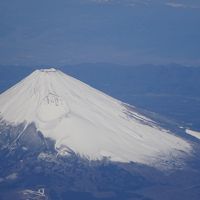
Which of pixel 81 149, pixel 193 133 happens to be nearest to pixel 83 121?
pixel 81 149

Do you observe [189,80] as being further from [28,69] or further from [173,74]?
[28,69]

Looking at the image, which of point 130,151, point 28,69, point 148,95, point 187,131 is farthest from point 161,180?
point 28,69

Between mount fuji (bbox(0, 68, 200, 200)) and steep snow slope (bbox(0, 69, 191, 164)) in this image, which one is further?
steep snow slope (bbox(0, 69, 191, 164))

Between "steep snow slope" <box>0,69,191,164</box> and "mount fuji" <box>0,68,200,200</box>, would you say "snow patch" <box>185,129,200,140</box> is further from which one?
"steep snow slope" <box>0,69,191,164</box>

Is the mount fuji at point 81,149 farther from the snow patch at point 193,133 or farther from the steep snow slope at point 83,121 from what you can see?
the snow patch at point 193,133

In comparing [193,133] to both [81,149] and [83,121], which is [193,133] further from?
[81,149]

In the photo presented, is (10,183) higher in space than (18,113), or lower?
lower

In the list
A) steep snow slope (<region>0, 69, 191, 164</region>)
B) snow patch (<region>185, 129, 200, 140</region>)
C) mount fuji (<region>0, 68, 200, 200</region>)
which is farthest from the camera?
snow patch (<region>185, 129, 200, 140</region>)

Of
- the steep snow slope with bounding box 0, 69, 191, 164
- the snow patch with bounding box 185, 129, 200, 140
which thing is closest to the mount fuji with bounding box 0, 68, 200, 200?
the steep snow slope with bounding box 0, 69, 191, 164
